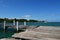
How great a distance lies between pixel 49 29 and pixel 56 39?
94 cm

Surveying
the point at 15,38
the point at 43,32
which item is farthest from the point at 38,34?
the point at 15,38

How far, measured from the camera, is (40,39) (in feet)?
17.7

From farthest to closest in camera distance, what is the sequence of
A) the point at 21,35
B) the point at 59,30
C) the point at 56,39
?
the point at 21,35
the point at 59,30
the point at 56,39

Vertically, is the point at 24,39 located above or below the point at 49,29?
below

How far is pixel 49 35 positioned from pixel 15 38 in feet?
5.35

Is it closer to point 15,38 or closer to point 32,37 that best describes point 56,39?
point 32,37

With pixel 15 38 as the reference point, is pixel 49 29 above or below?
above

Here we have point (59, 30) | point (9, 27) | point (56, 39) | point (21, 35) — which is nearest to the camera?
point (56, 39)

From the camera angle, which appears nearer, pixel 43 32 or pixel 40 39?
pixel 40 39

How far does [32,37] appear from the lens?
5.73 m

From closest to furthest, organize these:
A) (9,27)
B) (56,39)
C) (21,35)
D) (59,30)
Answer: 1. (56,39)
2. (59,30)
3. (21,35)
4. (9,27)

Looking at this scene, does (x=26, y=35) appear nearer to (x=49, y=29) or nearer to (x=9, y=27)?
(x=49, y=29)

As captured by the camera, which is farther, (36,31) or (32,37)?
(36,31)

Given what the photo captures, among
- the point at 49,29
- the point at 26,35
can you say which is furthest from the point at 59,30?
the point at 26,35
